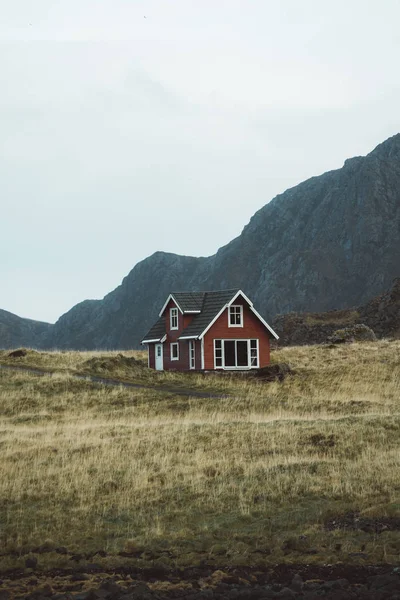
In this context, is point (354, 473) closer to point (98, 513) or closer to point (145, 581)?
point (98, 513)

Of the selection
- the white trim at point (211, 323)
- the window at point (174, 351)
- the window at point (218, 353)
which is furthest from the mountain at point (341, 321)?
the white trim at point (211, 323)

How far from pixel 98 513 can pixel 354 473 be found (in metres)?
6.02

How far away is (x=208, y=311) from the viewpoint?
182ft

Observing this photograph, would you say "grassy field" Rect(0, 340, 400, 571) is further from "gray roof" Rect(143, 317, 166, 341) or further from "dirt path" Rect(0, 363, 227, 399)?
"gray roof" Rect(143, 317, 166, 341)

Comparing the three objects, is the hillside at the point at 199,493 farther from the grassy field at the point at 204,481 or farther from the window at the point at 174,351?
the window at the point at 174,351

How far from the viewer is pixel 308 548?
12664 mm

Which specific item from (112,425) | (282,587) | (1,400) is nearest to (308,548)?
(282,587)

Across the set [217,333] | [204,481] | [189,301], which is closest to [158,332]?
[189,301]

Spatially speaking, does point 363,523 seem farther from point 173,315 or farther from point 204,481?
point 173,315

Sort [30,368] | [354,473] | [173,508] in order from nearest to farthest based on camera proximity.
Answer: [173,508]
[354,473]
[30,368]

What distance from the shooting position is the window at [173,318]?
5825 cm

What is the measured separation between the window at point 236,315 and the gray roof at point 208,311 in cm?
86

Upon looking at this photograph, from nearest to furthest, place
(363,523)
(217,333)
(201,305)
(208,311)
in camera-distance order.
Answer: (363,523)
(217,333)
(208,311)
(201,305)

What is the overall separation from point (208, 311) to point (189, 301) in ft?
8.11
